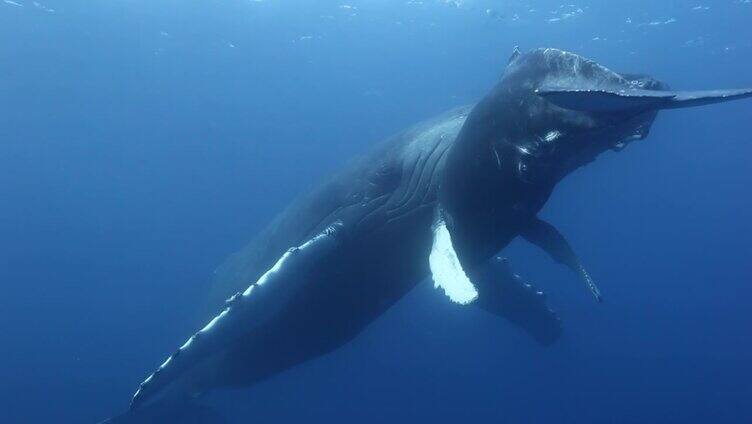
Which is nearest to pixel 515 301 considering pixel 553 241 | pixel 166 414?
pixel 553 241

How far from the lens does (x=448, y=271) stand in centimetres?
619

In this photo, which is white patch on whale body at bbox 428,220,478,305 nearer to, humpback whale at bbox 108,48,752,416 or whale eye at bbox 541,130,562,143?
humpback whale at bbox 108,48,752,416

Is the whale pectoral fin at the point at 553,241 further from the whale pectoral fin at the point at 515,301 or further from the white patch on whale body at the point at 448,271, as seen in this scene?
the whale pectoral fin at the point at 515,301

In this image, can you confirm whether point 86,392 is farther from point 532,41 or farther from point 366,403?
point 532,41

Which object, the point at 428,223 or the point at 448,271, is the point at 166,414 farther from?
the point at 448,271

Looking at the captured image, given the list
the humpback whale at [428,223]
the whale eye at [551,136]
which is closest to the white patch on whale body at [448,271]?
the humpback whale at [428,223]

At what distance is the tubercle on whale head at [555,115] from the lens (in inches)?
170

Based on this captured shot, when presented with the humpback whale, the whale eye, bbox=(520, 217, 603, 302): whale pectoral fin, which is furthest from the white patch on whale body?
the whale eye

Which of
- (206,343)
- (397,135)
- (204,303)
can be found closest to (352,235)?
(397,135)

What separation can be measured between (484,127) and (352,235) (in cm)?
318

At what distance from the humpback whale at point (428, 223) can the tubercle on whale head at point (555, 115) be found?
1cm

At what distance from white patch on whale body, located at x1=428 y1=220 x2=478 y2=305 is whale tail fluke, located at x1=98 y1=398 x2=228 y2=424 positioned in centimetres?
878

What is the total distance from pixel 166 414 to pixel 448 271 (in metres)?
9.71

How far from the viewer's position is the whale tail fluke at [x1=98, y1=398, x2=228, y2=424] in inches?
512
